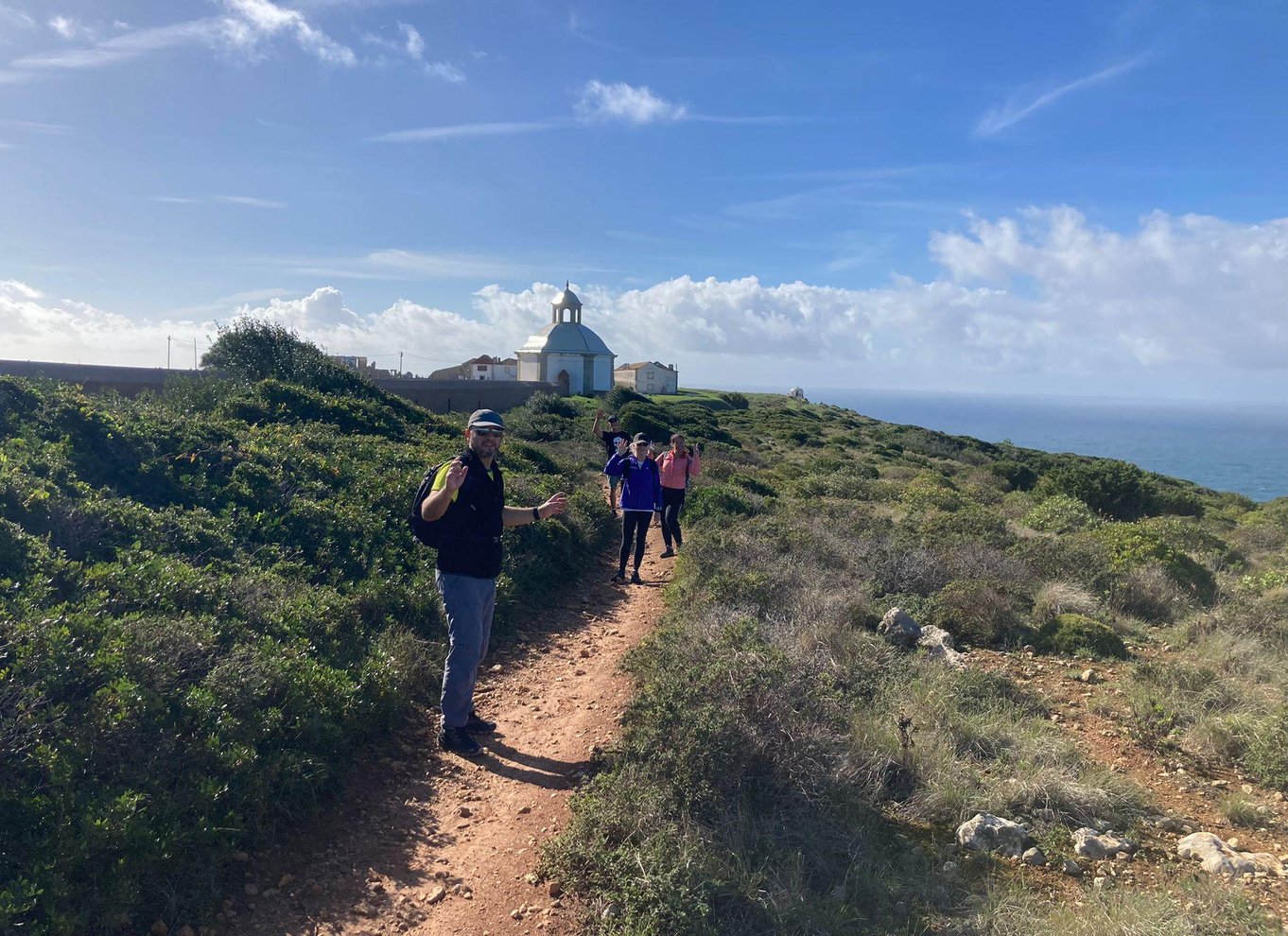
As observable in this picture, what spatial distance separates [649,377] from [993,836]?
233 feet

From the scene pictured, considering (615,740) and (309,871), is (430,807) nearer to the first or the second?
(309,871)

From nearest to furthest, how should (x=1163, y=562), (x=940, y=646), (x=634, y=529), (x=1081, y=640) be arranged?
(x=940, y=646)
(x=1081, y=640)
(x=1163, y=562)
(x=634, y=529)

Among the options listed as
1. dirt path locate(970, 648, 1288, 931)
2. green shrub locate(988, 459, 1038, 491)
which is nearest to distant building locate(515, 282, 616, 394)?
green shrub locate(988, 459, 1038, 491)

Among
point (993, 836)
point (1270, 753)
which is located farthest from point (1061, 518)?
point (993, 836)

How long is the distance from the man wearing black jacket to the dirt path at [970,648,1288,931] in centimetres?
316

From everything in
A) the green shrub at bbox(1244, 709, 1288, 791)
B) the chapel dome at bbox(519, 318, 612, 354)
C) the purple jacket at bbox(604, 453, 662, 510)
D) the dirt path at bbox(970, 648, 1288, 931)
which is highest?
the chapel dome at bbox(519, 318, 612, 354)

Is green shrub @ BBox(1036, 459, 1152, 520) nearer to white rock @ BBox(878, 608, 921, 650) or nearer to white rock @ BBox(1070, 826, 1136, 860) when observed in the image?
white rock @ BBox(878, 608, 921, 650)

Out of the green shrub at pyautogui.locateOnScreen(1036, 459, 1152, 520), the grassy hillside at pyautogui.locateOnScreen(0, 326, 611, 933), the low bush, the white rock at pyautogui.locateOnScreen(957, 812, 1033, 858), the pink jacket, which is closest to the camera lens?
the grassy hillside at pyautogui.locateOnScreen(0, 326, 611, 933)

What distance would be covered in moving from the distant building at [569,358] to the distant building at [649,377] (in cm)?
1574

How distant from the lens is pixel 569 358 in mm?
54656

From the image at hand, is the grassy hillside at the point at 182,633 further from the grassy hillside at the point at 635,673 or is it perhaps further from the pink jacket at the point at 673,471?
the pink jacket at the point at 673,471

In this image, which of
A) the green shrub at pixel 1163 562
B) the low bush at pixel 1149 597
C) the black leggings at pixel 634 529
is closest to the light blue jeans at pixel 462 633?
the black leggings at pixel 634 529

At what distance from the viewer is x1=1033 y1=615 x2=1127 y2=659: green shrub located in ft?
21.7

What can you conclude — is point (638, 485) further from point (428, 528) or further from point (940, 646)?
point (428, 528)
